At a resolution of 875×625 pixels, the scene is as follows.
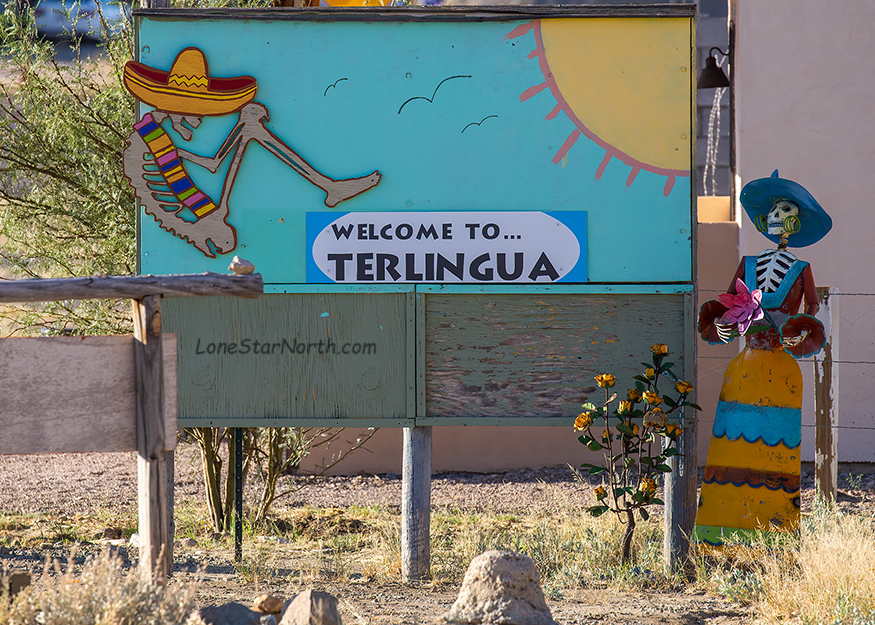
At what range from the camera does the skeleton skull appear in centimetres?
482

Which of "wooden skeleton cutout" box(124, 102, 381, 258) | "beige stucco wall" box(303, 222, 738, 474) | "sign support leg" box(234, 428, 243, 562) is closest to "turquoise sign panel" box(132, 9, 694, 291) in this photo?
"wooden skeleton cutout" box(124, 102, 381, 258)

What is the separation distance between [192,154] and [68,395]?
201cm

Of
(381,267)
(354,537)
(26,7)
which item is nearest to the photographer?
(381,267)

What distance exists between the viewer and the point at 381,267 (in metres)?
4.93

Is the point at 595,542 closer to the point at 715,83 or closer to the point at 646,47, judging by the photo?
the point at 646,47

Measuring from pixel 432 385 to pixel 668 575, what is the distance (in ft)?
5.76

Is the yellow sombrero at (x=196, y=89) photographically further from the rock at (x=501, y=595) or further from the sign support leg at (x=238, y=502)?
the rock at (x=501, y=595)

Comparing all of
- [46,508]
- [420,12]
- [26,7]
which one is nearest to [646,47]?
[420,12]

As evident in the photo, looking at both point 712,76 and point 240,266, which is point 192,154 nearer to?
point 240,266

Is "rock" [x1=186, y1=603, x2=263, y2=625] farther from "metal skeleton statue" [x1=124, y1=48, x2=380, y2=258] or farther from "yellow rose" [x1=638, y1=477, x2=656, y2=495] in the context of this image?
"yellow rose" [x1=638, y1=477, x2=656, y2=495]

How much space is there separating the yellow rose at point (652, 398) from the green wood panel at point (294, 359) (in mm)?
1327

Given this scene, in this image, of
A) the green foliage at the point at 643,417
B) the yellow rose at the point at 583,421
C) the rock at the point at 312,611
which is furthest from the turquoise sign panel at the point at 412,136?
the rock at the point at 312,611

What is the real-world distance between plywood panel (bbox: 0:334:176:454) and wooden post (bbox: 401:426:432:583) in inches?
71.6

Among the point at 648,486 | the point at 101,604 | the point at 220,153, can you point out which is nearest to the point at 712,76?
the point at 648,486
